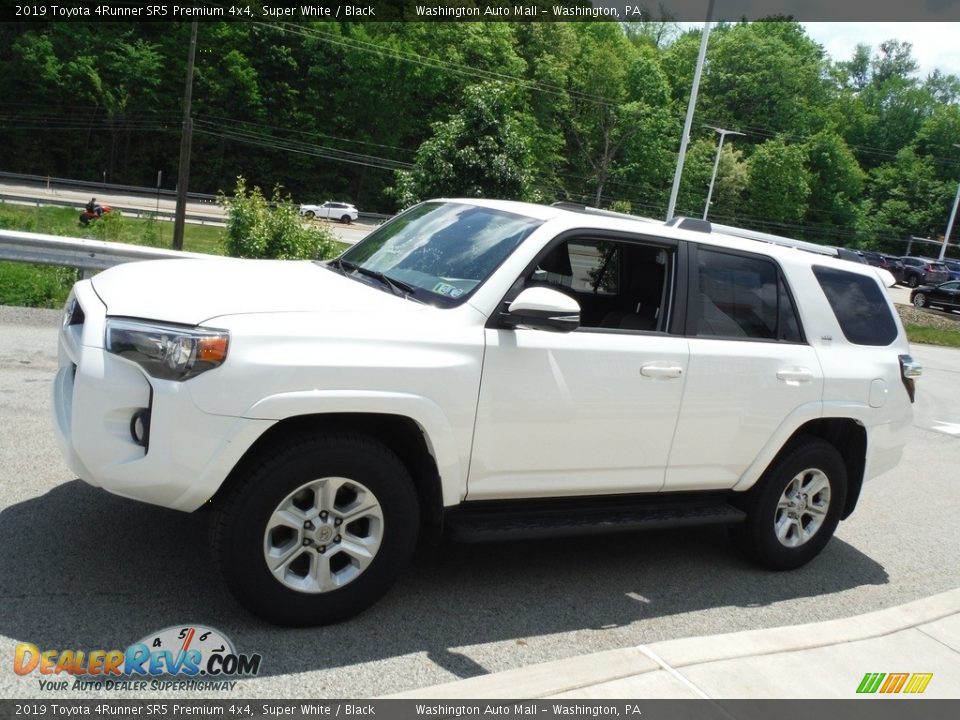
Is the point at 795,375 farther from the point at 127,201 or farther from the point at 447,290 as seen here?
the point at 127,201

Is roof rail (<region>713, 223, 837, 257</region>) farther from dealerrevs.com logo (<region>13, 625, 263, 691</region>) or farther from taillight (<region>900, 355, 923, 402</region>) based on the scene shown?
dealerrevs.com logo (<region>13, 625, 263, 691</region>)

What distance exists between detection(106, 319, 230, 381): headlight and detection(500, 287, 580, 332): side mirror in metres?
1.28

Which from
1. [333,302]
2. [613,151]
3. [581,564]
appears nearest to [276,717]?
[333,302]

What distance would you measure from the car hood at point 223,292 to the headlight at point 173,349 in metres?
0.07

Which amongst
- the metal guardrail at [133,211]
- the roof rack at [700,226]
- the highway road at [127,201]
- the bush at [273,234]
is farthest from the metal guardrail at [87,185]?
the roof rack at [700,226]

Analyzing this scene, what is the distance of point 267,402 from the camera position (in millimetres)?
3404

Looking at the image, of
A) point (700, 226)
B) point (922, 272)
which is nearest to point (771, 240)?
point (700, 226)

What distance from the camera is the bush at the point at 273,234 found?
1430 cm

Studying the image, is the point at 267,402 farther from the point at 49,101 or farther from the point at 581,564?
the point at 49,101

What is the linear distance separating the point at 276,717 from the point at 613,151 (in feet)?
256

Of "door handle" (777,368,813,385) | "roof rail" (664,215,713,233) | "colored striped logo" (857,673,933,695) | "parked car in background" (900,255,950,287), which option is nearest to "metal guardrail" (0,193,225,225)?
"parked car in background" (900,255,950,287)

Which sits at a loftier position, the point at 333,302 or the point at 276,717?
the point at 333,302

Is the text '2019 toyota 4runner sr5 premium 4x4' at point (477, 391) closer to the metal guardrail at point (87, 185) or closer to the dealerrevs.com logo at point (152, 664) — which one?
the dealerrevs.com logo at point (152, 664)

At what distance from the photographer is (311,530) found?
362 cm
